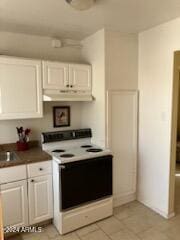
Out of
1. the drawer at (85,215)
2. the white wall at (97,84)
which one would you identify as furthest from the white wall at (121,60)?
the drawer at (85,215)

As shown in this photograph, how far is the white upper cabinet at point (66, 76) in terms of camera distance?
2.59m

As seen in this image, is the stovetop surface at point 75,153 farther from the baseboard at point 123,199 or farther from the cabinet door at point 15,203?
the baseboard at point 123,199

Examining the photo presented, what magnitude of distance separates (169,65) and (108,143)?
4.07 ft

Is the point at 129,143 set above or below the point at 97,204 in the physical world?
above

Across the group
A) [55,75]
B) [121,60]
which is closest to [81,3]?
[55,75]

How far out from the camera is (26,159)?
7.58ft

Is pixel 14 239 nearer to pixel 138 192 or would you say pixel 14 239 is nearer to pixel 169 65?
pixel 138 192

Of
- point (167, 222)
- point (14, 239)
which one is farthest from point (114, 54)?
point (14, 239)

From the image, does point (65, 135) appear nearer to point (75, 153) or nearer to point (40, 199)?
→ point (75, 153)

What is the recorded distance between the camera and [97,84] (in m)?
2.79

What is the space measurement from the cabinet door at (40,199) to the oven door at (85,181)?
25 cm

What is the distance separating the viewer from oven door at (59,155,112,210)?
2287mm

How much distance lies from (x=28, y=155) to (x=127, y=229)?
1469mm


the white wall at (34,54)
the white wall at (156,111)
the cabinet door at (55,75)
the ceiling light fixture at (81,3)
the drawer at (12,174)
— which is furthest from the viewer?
the white wall at (34,54)
